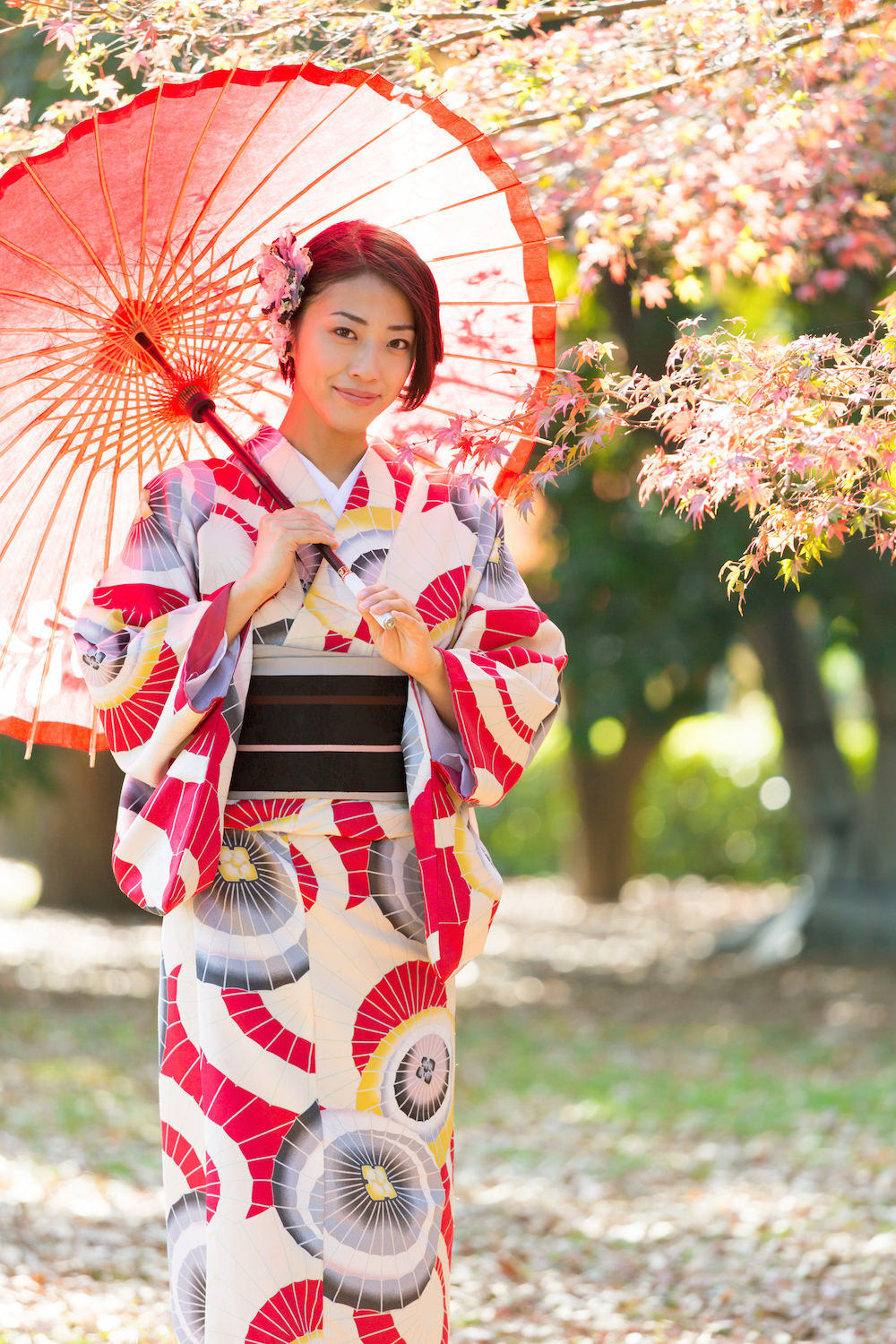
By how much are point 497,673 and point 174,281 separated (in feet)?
2.61

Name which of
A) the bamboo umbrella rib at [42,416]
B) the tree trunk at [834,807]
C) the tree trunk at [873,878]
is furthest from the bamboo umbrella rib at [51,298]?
the tree trunk at [873,878]

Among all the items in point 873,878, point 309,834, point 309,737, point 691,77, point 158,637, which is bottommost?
point 873,878

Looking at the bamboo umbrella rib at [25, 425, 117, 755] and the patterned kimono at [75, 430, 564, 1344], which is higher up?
the bamboo umbrella rib at [25, 425, 117, 755]

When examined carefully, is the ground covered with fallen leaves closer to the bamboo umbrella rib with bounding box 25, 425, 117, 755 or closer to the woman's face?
the bamboo umbrella rib with bounding box 25, 425, 117, 755

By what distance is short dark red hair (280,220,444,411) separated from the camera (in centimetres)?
204

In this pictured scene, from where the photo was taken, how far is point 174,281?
7.35 ft

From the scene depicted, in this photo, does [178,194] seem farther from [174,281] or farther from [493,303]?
[493,303]

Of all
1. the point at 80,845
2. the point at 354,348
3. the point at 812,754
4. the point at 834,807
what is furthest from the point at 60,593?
the point at 80,845

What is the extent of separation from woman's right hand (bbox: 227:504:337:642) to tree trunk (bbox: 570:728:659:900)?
33.5ft

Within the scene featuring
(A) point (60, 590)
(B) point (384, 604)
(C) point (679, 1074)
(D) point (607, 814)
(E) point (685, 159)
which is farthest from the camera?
(D) point (607, 814)

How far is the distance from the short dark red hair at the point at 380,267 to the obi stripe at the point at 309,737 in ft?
1.69

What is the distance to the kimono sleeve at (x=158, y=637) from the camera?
192 centimetres

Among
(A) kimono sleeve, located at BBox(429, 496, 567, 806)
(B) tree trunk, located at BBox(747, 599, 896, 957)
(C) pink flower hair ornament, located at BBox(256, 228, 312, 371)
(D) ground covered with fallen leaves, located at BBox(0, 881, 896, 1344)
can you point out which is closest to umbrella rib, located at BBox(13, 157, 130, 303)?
(C) pink flower hair ornament, located at BBox(256, 228, 312, 371)

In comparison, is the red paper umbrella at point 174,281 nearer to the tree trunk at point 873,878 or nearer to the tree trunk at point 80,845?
the tree trunk at point 873,878
